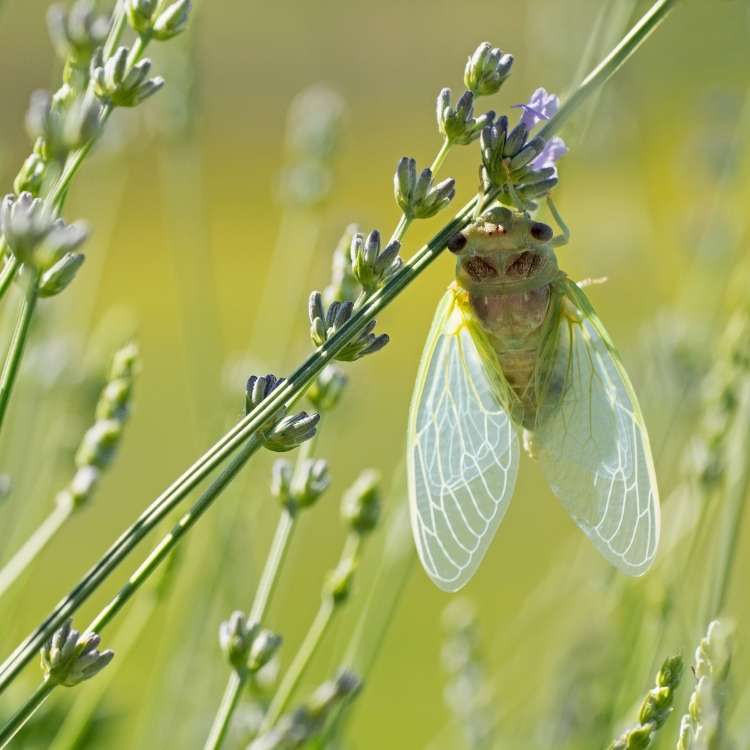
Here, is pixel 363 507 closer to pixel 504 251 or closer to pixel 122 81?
pixel 504 251

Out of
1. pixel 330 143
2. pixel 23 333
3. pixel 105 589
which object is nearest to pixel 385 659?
pixel 105 589

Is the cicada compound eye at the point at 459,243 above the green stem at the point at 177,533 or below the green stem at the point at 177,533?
above

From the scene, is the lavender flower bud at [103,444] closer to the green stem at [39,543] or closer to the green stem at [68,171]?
the green stem at [39,543]

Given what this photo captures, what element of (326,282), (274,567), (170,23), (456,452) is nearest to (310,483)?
(274,567)

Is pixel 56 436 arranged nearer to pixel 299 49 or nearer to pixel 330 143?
pixel 330 143

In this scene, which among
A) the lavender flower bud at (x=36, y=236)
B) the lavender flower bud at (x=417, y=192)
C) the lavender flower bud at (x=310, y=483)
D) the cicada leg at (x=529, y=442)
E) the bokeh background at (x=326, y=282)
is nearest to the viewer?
the lavender flower bud at (x=36, y=236)

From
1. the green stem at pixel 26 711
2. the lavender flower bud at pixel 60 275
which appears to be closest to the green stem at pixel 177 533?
the green stem at pixel 26 711

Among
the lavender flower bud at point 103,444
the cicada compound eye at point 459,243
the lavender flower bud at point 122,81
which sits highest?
the cicada compound eye at point 459,243

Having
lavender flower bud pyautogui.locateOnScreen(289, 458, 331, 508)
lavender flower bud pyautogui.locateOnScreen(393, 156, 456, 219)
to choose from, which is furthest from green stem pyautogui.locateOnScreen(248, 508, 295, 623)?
lavender flower bud pyautogui.locateOnScreen(393, 156, 456, 219)
